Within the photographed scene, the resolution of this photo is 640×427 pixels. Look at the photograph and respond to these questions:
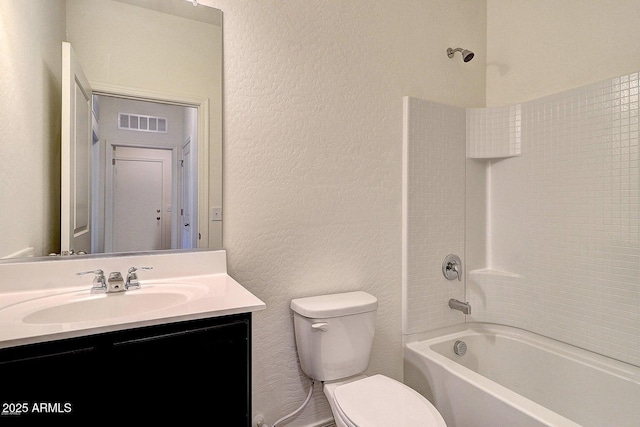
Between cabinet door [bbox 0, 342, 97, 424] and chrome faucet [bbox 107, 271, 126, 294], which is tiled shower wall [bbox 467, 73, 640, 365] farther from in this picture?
cabinet door [bbox 0, 342, 97, 424]

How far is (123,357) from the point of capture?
37.6 inches

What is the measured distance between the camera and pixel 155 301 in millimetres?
1288

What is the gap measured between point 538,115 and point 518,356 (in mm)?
1394

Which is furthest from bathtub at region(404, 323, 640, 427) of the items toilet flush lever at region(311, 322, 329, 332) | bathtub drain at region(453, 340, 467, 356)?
toilet flush lever at region(311, 322, 329, 332)

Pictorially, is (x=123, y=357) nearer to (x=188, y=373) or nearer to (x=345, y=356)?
(x=188, y=373)

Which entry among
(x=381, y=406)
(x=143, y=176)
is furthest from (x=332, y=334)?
(x=143, y=176)

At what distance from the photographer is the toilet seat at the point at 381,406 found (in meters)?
1.26

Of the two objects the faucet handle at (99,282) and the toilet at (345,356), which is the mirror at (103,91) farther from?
the toilet at (345,356)

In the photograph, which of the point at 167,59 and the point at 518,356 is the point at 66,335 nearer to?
the point at 167,59

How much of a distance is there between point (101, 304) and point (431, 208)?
5.57ft

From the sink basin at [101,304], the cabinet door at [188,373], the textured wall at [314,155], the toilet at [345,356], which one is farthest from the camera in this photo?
the textured wall at [314,155]

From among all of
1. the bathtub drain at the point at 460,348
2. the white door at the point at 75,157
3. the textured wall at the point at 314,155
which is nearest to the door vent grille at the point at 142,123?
the white door at the point at 75,157

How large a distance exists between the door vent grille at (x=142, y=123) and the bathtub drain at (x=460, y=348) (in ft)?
6.33

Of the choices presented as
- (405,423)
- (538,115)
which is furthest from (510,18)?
(405,423)
